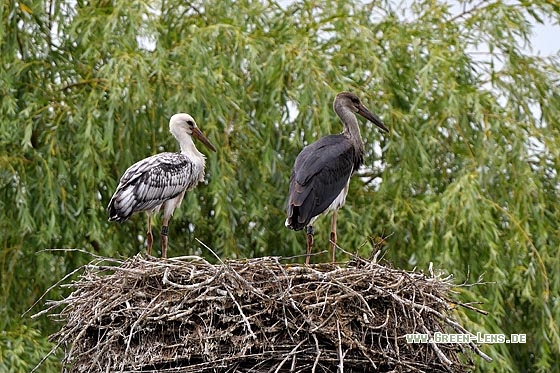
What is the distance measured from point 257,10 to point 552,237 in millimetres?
2777

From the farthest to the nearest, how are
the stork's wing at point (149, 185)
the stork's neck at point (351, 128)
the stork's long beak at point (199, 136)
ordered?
the stork's long beak at point (199, 136) → the stork's neck at point (351, 128) → the stork's wing at point (149, 185)

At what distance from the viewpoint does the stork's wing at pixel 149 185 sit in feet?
28.0

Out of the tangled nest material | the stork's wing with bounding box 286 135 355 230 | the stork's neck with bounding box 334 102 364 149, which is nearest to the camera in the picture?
the tangled nest material

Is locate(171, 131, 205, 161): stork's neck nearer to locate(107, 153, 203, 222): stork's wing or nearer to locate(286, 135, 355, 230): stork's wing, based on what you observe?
locate(107, 153, 203, 222): stork's wing

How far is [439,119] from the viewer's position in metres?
10.6

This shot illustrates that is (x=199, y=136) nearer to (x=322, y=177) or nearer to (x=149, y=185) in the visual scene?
(x=149, y=185)

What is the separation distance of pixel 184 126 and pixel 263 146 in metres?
1.21

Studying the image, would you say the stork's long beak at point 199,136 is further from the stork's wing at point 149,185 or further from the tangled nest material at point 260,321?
the tangled nest material at point 260,321

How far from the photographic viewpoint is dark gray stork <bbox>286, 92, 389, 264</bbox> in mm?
8273

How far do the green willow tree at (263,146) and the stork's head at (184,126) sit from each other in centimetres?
68

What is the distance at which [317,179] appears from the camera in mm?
8398

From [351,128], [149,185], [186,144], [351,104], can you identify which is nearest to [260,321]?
[149,185]

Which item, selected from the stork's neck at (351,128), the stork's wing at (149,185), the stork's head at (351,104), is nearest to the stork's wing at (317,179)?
the stork's neck at (351,128)

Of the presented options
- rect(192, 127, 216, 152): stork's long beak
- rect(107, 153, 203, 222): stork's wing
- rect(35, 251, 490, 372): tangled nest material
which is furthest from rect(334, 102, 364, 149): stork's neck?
rect(35, 251, 490, 372): tangled nest material
